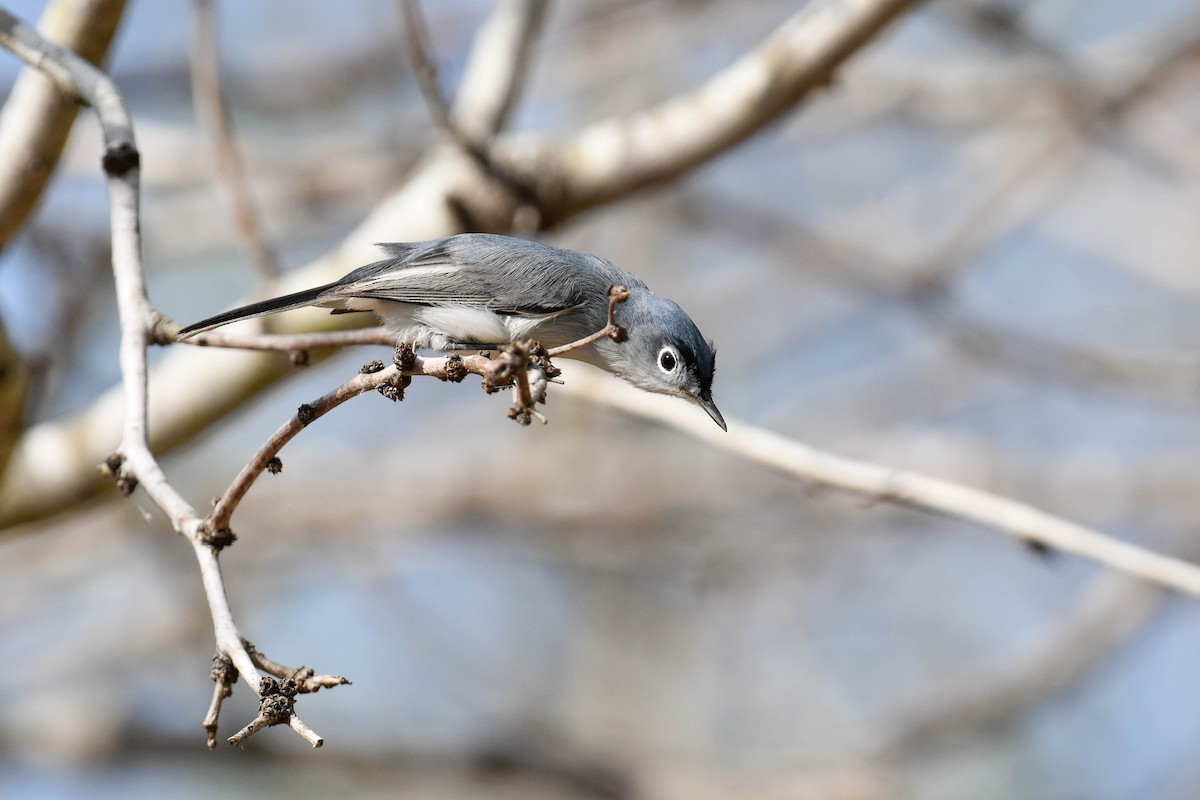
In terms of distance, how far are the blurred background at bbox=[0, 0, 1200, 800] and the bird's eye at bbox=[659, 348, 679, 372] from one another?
2.45m

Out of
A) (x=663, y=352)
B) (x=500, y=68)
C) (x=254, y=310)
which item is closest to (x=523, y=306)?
(x=663, y=352)

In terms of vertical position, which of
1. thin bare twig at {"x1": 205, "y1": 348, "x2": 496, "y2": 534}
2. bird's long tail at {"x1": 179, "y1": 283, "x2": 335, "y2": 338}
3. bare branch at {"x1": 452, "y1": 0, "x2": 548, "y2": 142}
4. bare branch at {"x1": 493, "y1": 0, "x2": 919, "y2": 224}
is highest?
bare branch at {"x1": 452, "y1": 0, "x2": 548, "y2": 142}

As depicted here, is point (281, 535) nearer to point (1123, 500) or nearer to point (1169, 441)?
point (1123, 500)

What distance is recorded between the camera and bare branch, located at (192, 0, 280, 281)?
2.16 metres

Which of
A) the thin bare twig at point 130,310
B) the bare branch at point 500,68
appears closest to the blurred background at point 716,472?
the bare branch at point 500,68

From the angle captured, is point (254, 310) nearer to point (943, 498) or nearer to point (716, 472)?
point (943, 498)

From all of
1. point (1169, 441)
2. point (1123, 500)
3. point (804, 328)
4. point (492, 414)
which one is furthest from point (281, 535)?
point (1169, 441)

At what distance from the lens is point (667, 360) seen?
1220mm

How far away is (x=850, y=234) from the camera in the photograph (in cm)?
505

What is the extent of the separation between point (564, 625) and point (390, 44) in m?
3.25

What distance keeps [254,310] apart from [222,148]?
1.15m

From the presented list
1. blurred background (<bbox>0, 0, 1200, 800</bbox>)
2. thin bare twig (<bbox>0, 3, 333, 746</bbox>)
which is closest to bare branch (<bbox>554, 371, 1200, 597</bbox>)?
thin bare twig (<bbox>0, 3, 333, 746</bbox>)

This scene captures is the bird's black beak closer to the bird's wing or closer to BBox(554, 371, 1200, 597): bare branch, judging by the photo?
the bird's wing

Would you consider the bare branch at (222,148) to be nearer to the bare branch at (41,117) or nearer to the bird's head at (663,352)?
the bare branch at (41,117)
